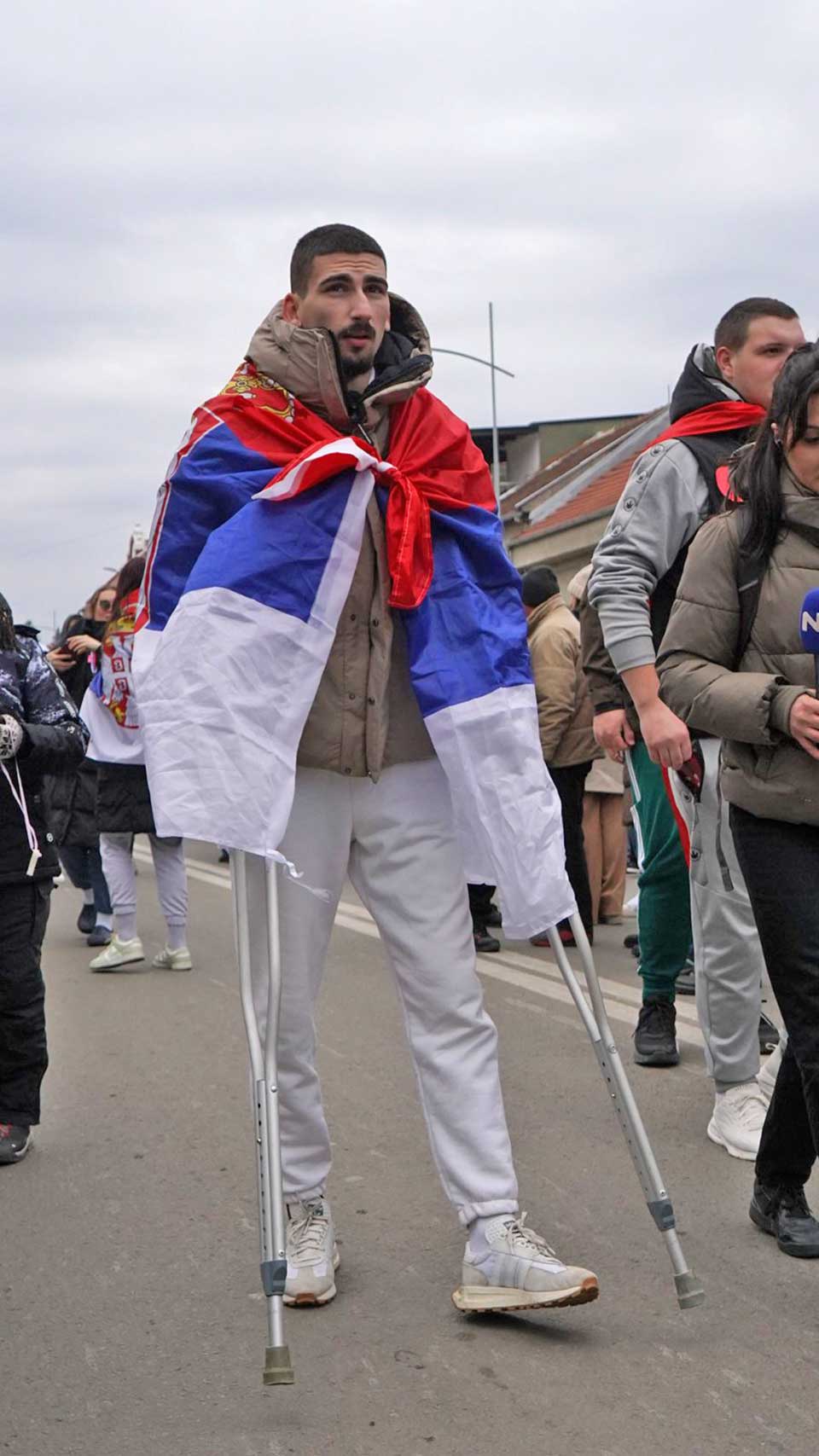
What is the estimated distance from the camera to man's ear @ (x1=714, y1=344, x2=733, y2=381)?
5.55 metres

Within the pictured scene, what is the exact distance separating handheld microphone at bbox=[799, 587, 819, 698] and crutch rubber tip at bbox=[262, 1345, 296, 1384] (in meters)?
1.62

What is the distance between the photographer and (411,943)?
4.10 m

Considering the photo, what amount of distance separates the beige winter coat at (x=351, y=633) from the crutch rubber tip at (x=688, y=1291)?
3.98ft

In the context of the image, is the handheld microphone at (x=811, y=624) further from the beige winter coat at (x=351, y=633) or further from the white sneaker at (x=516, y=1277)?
the white sneaker at (x=516, y=1277)

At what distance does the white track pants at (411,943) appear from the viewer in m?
4.04

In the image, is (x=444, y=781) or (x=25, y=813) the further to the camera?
(x=25, y=813)

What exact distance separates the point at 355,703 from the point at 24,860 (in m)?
2.13

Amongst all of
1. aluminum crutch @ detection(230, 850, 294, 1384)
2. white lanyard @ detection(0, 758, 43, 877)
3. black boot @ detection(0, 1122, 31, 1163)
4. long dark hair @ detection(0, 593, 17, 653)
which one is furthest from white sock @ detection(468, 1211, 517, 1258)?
long dark hair @ detection(0, 593, 17, 653)

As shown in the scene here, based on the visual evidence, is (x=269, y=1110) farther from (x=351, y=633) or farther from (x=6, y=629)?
(x=6, y=629)

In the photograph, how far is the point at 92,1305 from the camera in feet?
14.0

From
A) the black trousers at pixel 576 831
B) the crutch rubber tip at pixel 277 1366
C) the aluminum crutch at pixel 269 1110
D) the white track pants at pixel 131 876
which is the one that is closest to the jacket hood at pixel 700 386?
the aluminum crutch at pixel 269 1110

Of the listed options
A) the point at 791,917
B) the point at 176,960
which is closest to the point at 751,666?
the point at 791,917

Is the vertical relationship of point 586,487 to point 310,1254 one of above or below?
below

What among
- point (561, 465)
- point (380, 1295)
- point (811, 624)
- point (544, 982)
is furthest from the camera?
point (561, 465)
